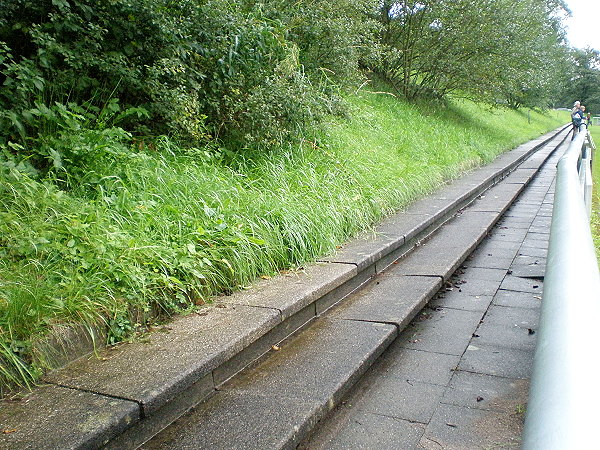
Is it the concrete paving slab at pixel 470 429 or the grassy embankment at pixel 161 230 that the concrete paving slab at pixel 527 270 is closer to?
the grassy embankment at pixel 161 230

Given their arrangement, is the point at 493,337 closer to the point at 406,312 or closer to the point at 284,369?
the point at 406,312

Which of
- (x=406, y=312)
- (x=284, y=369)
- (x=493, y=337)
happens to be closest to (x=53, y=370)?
(x=284, y=369)

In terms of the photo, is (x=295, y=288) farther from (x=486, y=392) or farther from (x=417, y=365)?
(x=486, y=392)

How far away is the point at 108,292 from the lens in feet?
7.98

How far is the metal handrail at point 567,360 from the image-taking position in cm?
51

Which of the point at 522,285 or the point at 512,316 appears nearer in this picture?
the point at 512,316

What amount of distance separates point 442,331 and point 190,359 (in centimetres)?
158

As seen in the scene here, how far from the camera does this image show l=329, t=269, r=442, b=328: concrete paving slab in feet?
10.0

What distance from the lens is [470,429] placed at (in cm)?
209

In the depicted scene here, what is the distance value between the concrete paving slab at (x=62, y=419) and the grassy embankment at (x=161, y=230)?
0.51 ft

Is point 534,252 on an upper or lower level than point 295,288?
lower

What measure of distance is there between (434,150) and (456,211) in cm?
257

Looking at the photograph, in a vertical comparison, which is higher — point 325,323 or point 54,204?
point 54,204

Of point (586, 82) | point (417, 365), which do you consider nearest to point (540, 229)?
point (417, 365)
